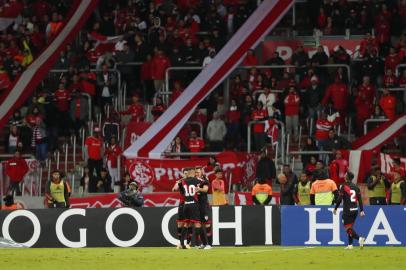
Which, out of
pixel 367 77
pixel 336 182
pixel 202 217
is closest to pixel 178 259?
pixel 202 217

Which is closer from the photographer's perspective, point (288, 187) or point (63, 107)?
point (288, 187)

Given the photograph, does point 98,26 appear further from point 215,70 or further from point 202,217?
point 202,217

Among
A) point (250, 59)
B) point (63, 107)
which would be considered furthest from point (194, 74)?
point (63, 107)

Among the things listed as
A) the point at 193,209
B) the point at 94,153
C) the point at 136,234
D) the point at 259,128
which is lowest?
the point at 136,234

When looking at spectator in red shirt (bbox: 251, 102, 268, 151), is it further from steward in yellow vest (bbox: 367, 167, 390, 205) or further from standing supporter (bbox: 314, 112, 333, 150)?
steward in yellow vest (bbox: 367, 167, 390, 205)

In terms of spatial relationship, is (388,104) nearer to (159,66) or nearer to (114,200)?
(159,66)

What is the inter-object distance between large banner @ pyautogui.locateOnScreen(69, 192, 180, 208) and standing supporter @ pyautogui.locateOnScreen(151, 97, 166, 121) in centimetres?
365

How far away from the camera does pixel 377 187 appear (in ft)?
107

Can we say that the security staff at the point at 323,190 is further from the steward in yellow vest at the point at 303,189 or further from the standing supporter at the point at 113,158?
the standing supporter at the point at 113,158

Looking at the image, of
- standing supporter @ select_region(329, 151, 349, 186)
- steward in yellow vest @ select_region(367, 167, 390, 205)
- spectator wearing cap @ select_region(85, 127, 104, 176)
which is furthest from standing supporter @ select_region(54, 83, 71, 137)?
steward in yellow vest @ select_region(367, 167, 390, 205)

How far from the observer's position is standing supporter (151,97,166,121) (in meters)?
37.3

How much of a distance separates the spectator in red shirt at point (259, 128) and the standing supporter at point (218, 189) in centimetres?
332

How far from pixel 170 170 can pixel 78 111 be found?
4.83 m

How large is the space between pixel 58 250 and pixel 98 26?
41.7 feet
